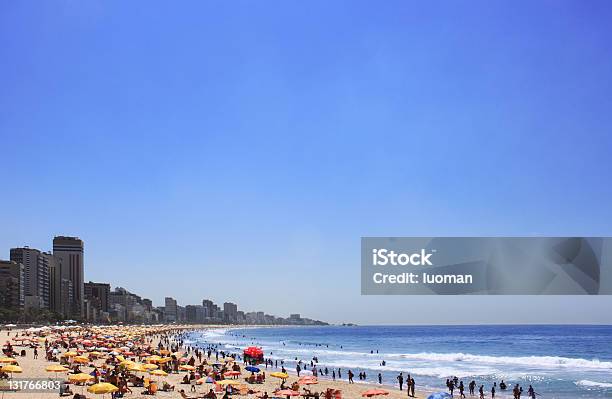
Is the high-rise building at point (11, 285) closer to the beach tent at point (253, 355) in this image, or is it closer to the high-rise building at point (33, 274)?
the high-rise building at point (33, 274)

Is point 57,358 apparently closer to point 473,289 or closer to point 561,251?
point 473,289

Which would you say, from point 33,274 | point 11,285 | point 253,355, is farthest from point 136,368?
point 33,274

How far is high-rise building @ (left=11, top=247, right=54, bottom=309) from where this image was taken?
177800 millimetres

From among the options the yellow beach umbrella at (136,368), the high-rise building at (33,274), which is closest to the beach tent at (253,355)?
the yellow beach umbrella at (136,368)

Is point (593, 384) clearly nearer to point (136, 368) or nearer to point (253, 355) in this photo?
point (253, 355)

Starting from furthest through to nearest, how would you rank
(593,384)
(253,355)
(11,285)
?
1. (11,285)
2. (253,355)
3. (593,384)

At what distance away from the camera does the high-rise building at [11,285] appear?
158m

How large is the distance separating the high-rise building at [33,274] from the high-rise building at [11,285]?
6872mm

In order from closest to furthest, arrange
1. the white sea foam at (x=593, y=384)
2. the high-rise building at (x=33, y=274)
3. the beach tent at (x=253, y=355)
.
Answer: the white sea foam at (x=593, y=384)
the beach tent at (x=253, y=355)
the high-rise building at (x=33, y=274)

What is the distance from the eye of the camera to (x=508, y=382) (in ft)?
144

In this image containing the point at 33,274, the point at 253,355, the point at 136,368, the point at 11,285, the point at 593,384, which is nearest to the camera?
the point at 136,368

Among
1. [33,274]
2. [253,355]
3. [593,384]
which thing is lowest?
[593,384]

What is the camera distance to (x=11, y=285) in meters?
161

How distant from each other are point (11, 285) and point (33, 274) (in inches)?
824
